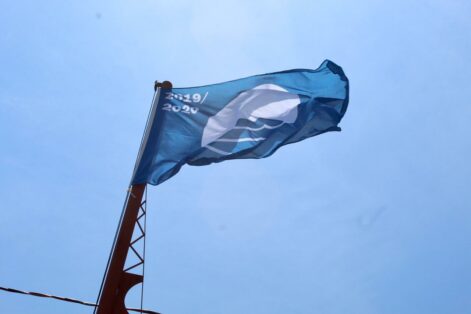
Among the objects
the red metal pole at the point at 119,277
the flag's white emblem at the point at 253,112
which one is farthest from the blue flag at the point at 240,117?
the red metal pole at the point at 119,277

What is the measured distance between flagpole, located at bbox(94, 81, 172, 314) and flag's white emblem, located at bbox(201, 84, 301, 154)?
1813 mm

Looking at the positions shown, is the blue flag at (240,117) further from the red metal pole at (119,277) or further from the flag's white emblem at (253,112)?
the red metal pole at (119,277)

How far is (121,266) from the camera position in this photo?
8695 mm

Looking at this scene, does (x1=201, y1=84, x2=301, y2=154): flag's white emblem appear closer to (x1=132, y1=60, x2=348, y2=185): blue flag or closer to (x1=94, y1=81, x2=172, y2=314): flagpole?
(x1=132, y1=60, x2=348, y2=185): blue flag

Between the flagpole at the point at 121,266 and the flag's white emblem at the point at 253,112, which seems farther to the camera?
the flag's white emblem at the point at 253,112

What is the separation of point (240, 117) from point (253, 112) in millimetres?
312

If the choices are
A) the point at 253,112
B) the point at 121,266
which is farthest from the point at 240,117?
the point at 121,266

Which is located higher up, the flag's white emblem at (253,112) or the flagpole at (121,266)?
the flag's white emblem at (253,112)

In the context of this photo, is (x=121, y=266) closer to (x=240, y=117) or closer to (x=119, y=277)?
(x=119, y=277)

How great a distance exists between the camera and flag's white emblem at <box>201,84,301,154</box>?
1098cm

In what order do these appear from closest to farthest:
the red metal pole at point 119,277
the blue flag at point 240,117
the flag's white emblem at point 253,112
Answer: the red metal pole at point 119,277, the blue flag at point 240,117, the flag's white emblem at point 253,112

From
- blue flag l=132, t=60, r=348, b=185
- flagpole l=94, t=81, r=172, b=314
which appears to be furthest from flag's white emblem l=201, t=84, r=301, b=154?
flagpole l=94, t=81, r=172, b=314

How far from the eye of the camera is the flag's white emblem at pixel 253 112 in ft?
36.0

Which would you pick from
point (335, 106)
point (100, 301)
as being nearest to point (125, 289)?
point (100, 301)
